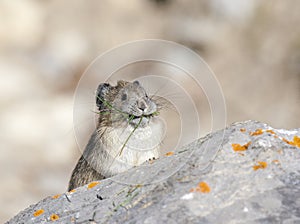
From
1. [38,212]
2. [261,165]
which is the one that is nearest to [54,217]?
[38,212]

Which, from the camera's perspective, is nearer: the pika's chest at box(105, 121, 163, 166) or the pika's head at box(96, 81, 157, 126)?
the pika's head at box(96, 81, 157, 126)

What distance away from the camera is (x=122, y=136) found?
29.6 feet

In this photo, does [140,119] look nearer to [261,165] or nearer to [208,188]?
[261,165]

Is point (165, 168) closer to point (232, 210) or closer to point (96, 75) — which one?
point (232, 210)

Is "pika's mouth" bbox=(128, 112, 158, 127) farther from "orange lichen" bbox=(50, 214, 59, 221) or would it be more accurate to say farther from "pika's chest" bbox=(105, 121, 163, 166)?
"orange lichen" bbox=(50, 214, 59, 221)

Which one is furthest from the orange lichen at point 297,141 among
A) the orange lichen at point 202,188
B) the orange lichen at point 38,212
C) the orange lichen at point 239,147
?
the orange lichen at point 38,212

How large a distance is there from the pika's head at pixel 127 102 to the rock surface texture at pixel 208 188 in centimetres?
250

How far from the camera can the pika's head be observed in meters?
8.75

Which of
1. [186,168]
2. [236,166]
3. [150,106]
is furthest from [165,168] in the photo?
[150,106]

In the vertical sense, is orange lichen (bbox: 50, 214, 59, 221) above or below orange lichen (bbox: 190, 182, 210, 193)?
above

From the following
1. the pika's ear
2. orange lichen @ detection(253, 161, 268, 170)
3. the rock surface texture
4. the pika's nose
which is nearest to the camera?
the rock surface texture

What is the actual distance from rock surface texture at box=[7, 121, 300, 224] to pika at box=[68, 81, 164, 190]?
8.20 ft

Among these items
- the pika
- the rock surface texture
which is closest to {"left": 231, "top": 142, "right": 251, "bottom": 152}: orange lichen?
the rock surface texture

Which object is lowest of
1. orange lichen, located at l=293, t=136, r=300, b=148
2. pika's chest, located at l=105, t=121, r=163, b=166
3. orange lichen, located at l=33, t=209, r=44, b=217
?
orange lichen, located at l=293, t=136, r=300, b=148
